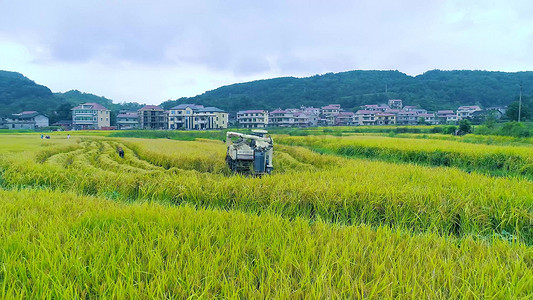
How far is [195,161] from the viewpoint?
458 inches

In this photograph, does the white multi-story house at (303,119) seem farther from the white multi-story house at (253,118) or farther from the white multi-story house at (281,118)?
the white multi-story house at (253,118)

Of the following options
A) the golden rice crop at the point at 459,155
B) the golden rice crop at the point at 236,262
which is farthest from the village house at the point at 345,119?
the golden rice crop at the point at 236,262

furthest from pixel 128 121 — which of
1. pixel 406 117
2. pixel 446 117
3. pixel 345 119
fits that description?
pixel 446 117

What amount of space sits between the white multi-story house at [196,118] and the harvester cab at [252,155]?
171 feet

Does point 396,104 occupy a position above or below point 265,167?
above

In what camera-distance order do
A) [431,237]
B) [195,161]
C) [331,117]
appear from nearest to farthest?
[431,237] < [195,161] < [331,117]

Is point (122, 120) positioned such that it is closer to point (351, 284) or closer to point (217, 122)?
point (217, 122)

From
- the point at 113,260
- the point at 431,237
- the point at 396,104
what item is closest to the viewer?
the point at 113,260

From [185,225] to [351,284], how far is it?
183 centimetres

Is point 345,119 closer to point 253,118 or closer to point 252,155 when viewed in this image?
point 253,118

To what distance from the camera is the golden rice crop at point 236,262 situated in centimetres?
184

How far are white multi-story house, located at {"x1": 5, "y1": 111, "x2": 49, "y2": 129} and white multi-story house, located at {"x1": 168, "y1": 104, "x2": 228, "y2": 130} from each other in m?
23.5

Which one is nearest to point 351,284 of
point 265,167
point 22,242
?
point 22,242

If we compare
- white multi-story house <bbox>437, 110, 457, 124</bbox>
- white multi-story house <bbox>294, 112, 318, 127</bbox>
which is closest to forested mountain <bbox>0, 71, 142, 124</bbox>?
white multi-story house <bbox>294, 112, 318, 127</bbox>
